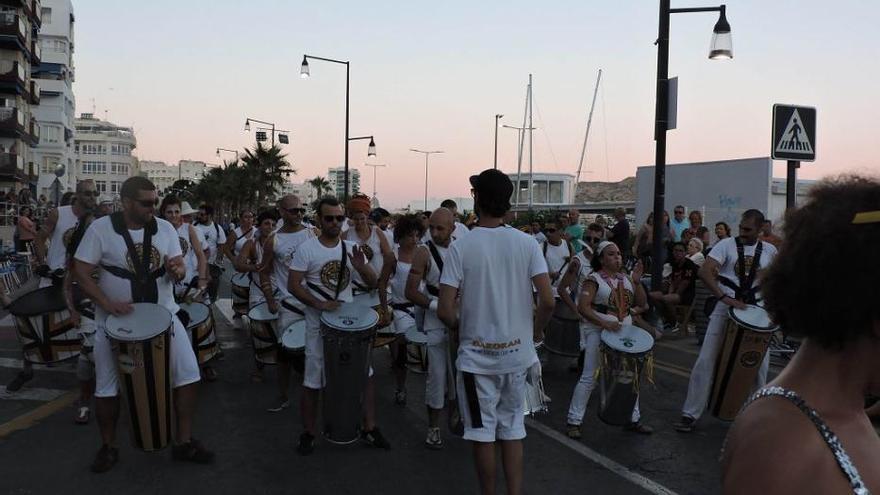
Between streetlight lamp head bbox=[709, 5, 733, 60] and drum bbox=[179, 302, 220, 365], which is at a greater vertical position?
streetlight lamp head bbox=[709, 5, 733, 60]

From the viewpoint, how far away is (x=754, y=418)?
60.2 inches

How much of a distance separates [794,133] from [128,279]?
7724 millimetres

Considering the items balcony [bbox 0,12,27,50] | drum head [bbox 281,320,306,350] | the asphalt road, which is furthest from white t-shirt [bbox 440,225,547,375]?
balcony [bbox 0,12,27,50]

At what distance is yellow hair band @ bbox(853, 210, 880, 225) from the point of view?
1454 mm

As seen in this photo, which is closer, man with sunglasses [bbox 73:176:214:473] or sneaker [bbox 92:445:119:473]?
man with sunglasses [bbox 73:176:214:473]

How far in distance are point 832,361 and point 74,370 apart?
359 inches

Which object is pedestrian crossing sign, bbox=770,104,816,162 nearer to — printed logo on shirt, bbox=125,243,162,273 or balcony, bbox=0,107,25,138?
printed logo on shirt, bbox=125,243,162,273

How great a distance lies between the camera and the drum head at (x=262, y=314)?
7.93m

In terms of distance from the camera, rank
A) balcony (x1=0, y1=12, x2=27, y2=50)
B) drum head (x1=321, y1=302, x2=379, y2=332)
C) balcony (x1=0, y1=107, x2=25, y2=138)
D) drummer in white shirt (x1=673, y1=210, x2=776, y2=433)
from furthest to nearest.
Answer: balcony (x1=0, y1=107, x2=25, y2=138), balcony (x1=0, y1=12, x2=27, y2=50), drummer in white shirt (x1=673, y1=210, x2=776, y2=433), drum head (x1=321, y1=302, x2=379, y2=332)

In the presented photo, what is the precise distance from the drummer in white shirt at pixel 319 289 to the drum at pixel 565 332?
3.16 meters

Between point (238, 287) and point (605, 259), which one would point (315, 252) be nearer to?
point (605, 259)

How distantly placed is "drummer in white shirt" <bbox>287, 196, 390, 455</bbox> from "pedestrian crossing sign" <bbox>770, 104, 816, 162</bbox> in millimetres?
5750

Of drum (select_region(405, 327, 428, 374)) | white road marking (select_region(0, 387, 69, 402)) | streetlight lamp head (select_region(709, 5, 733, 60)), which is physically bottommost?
white road marking (select_region(0, 387, 69, 402))

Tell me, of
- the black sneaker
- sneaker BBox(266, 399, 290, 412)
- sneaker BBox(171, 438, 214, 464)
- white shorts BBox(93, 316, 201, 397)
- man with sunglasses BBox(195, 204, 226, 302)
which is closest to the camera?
white shorts BBox(93, 316, 201, 397)
